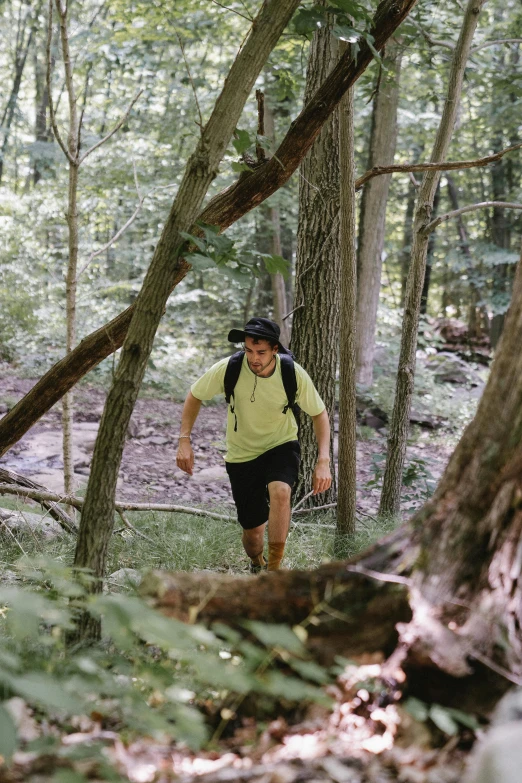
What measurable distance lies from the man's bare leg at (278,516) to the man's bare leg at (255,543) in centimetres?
23

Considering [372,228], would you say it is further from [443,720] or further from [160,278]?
[443,720]

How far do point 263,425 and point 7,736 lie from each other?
360cm

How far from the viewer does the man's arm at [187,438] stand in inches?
186

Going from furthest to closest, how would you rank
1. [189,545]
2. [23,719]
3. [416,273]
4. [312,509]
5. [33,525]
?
[312,509] < [416,273] < [33,525] < [189,545] < [23,719]

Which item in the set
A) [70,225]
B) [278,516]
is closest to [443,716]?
[278,516]

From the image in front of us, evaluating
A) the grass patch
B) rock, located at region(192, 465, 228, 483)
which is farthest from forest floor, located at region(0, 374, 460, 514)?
the grass patch

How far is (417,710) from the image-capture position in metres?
2.04

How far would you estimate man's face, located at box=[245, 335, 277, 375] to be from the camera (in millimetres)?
4668

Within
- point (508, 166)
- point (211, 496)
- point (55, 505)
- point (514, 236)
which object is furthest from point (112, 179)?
point (514, 236)

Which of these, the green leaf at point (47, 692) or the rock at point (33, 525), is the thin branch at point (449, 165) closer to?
the green leaf at point (47, 692)

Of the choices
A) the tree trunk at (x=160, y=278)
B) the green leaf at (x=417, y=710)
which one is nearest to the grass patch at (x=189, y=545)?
the tree trunk at (x=160, y=278)

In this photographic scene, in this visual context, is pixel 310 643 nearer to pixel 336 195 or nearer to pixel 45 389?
pixel 45 389

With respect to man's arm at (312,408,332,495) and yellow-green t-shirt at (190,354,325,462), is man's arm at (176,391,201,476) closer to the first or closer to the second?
yellow-green t-shirt at (190,354,325,462)

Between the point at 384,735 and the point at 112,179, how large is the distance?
13.3m
